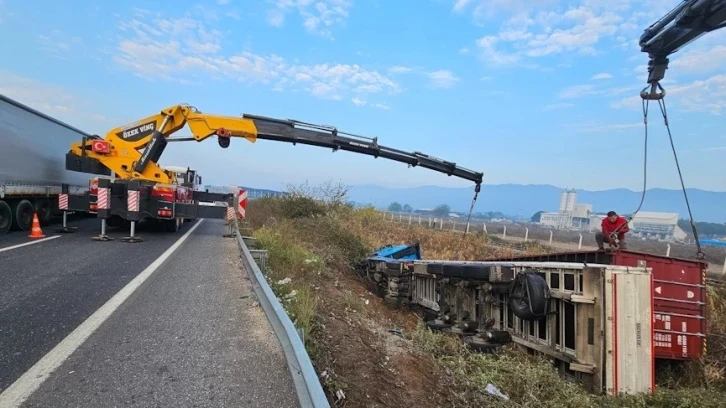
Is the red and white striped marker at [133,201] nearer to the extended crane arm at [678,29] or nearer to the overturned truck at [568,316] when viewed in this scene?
the overturned truck at [568,316]

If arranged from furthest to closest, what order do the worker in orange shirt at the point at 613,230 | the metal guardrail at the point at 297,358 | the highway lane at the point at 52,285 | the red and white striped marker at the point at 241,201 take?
the red and white striped marker at the point at 241,201 → the worker in orange shirt at the point at 613,230 → the highway lane at the point at 52,285 → the metal guardrail at the point at 297,358

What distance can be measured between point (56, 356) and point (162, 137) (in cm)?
971

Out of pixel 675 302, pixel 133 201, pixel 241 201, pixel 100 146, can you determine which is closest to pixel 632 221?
pixel 675 302

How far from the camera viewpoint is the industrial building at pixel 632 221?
674 inches

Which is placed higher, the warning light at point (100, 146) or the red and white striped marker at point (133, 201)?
the warning light at point (100, 146)

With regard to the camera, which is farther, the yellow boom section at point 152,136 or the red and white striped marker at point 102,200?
the yellow boom section at point 152,136

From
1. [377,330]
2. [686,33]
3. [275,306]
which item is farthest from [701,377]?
[275,306]

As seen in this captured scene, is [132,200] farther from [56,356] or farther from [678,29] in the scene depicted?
[678,29]

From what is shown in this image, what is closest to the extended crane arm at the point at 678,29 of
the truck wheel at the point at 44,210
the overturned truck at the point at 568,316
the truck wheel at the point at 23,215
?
the overturned truck at the point at 568,316

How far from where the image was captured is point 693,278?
698cm

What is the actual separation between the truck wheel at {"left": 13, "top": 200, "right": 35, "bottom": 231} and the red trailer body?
45.6 feet

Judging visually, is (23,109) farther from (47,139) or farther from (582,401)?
(582,401)

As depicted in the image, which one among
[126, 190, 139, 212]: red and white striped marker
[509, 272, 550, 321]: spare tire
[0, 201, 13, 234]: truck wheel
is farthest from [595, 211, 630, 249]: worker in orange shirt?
[0, 201, 13, 234]: truck wheel

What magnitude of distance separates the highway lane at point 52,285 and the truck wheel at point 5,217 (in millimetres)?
836
